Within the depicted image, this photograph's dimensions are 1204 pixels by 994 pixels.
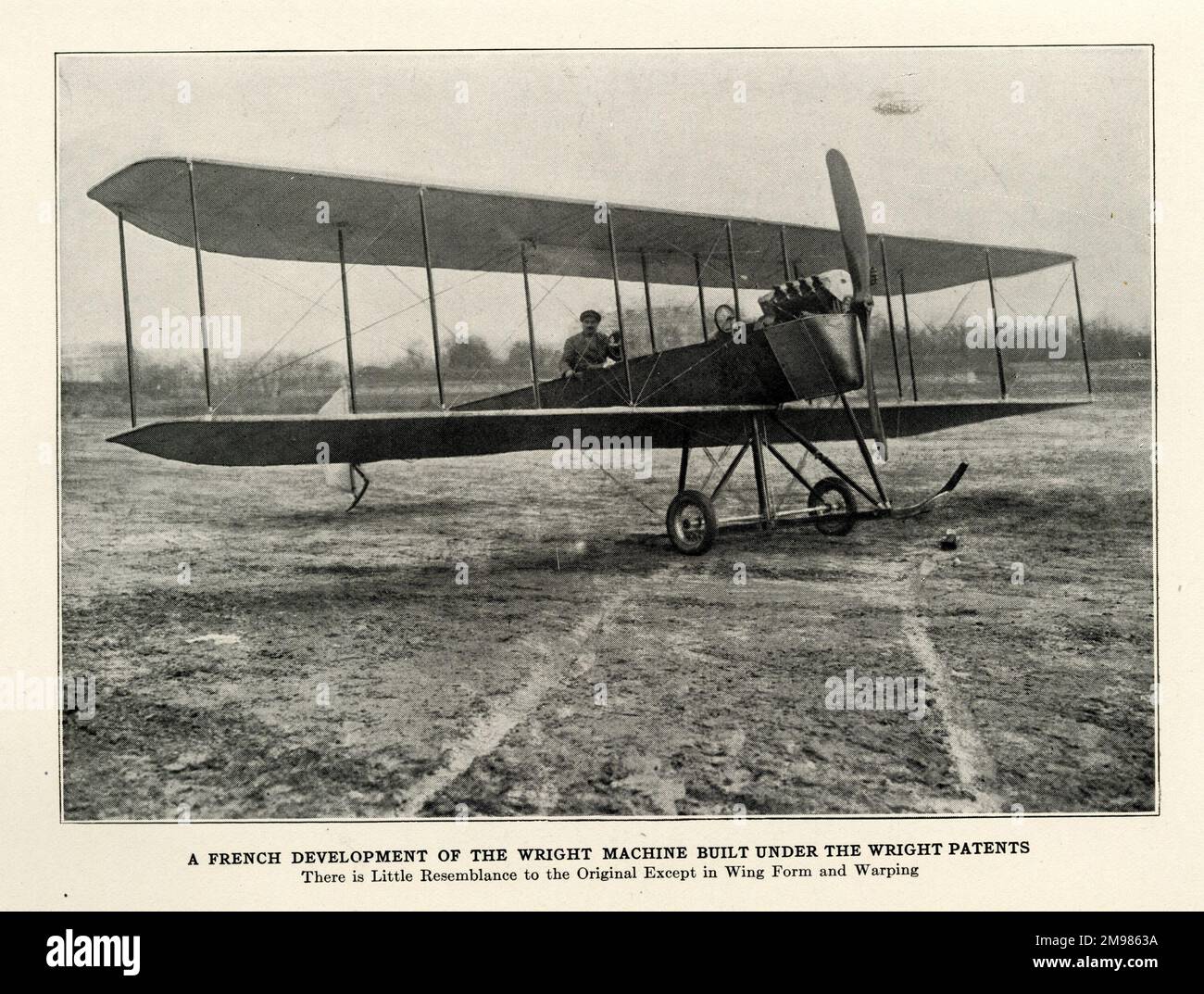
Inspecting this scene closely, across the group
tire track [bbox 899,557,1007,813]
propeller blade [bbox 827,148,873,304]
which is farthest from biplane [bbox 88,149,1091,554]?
tire track [bbox 899,557,1007,813]

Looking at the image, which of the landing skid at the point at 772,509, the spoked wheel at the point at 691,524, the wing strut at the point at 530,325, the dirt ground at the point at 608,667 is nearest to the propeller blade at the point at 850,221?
the landing skid at the point at 772,509

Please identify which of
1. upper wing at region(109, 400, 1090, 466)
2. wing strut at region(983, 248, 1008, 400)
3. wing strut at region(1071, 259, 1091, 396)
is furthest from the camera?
wing strut at region(983, 248, 1008, 400)

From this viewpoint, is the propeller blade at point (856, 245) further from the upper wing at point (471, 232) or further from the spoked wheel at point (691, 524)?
the spoked wheel at point (691, 524)

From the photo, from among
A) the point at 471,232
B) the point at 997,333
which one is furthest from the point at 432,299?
the point at 997,333

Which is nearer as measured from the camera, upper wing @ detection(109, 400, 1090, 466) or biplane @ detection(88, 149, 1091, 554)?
upper wing @ detection(109, 400, 1090, 466)

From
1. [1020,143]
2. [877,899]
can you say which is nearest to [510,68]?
[1020,143]

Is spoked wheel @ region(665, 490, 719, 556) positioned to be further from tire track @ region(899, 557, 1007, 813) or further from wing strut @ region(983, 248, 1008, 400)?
wing strut @ region(983, 248, 1008, 400)

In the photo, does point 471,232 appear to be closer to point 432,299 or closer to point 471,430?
point 432,299
